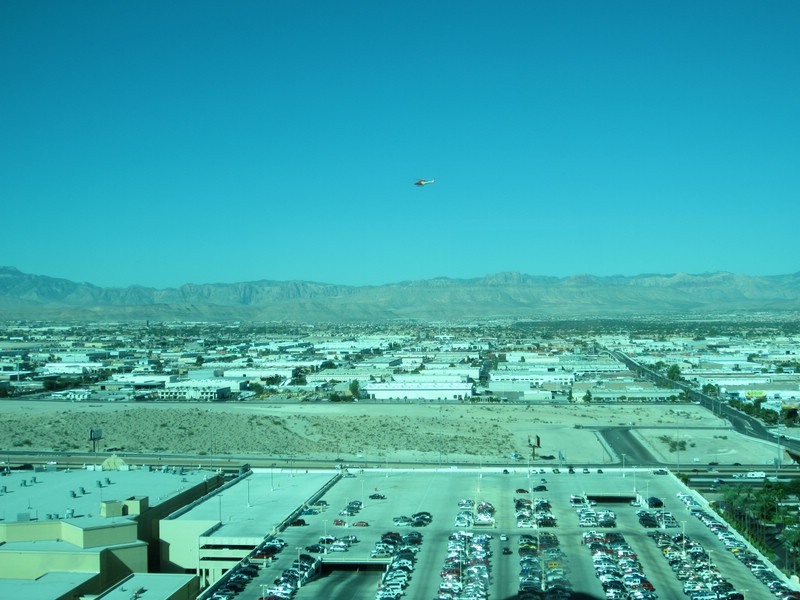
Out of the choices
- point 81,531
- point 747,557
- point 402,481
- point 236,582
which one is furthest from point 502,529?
point 81,531

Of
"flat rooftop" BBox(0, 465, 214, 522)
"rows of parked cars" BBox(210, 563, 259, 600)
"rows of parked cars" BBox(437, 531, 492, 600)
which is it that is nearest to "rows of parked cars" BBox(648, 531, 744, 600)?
"rows of parked cars" BBox(437, 531, 492, 600)

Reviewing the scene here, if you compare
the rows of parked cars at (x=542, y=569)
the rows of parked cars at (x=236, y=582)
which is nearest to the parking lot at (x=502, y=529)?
the rows of parked cars at (x=542, y=569)

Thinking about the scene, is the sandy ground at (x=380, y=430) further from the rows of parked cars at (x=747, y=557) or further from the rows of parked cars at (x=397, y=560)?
the rows of parked cars at (x=397, y=560)

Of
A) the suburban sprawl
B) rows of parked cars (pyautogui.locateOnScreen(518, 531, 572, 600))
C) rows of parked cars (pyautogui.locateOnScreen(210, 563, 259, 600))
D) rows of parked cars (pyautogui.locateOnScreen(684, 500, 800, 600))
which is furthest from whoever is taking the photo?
the suburban sprawl

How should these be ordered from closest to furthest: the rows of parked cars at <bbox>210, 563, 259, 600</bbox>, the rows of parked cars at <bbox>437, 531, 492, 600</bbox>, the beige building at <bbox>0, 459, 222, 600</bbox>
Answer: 1. the rows of parked cars at <bbox>437, 531, 492, 600</bbox>
2. the rows of parked cars at <bbox>210, 563, 259, 600</bbox>
3. the beige building at <bbox>0, 459, 222, 600</bbox>

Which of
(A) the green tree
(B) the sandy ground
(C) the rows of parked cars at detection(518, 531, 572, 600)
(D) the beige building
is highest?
(D) the beige building

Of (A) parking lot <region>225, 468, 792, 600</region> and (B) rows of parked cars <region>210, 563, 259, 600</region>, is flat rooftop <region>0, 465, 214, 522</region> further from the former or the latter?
(B) rows of parked cars <region>210, 563, 259, 600</region>
